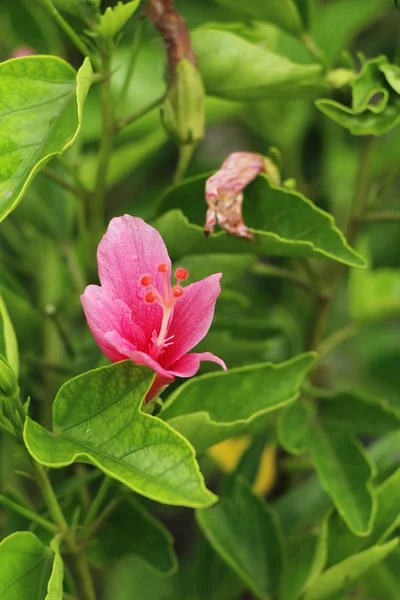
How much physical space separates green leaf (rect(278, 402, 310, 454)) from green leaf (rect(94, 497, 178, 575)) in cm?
16

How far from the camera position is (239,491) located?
0.97m

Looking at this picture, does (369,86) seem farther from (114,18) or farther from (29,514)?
(29,514)

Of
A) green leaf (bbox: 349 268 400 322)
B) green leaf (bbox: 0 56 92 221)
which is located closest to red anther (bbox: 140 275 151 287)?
green leaf (bbox: 0 56 92 221)

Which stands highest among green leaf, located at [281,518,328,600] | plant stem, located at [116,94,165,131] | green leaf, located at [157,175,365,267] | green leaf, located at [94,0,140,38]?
green leaf, located at [94,0,140,38]

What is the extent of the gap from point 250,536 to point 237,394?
0.74 feet

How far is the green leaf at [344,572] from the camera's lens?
2.58ft

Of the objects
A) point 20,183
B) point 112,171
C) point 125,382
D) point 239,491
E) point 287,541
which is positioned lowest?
point 287,541

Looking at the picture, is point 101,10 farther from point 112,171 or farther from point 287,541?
point 287,541

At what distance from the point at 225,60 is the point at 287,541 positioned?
548mm

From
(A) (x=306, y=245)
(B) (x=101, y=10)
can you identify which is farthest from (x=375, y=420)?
(B) (x=101, y=10)

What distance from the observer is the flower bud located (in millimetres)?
807

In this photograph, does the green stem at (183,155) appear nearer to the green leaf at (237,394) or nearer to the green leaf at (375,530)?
the green leaf at (237,394)

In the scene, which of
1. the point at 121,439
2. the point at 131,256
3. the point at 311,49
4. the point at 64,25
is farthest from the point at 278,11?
the point at 121,439

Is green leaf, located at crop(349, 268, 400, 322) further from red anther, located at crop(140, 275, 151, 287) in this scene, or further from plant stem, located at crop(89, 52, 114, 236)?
red anther, located at crop(140, 275, 151, 287)
